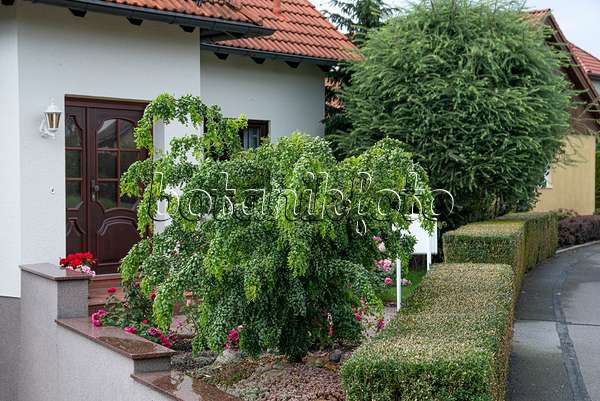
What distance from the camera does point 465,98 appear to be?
13.6 m

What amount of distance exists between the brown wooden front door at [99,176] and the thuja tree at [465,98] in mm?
4386

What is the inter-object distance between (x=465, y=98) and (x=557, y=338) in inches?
210

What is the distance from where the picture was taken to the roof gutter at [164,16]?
9.16m

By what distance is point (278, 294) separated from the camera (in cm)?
616

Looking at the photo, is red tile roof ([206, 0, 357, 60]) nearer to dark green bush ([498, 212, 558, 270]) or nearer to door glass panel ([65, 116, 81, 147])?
door glass panel ([65, 116, 81, 147])

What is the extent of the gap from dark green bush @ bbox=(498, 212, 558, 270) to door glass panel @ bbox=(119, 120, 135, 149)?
698 cm

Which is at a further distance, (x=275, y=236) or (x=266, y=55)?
(x=266, y=55)

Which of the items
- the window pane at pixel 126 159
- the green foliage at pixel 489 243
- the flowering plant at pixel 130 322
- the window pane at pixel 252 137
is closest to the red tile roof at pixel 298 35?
the window pane at pixel 252 137

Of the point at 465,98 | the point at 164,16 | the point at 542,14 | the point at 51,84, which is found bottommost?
the point at 51,84

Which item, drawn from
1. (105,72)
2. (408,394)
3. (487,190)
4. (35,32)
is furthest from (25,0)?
(487,190)

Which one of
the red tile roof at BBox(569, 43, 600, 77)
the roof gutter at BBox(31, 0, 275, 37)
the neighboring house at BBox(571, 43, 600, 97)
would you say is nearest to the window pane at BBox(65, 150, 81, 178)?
the roof gutter at BBox(31, 0, 275, 37)

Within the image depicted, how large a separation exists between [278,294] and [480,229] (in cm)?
630

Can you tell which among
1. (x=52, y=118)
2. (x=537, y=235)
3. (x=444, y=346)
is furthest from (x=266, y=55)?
(x=444, y=346)

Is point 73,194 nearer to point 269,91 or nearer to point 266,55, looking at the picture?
point 266,55
